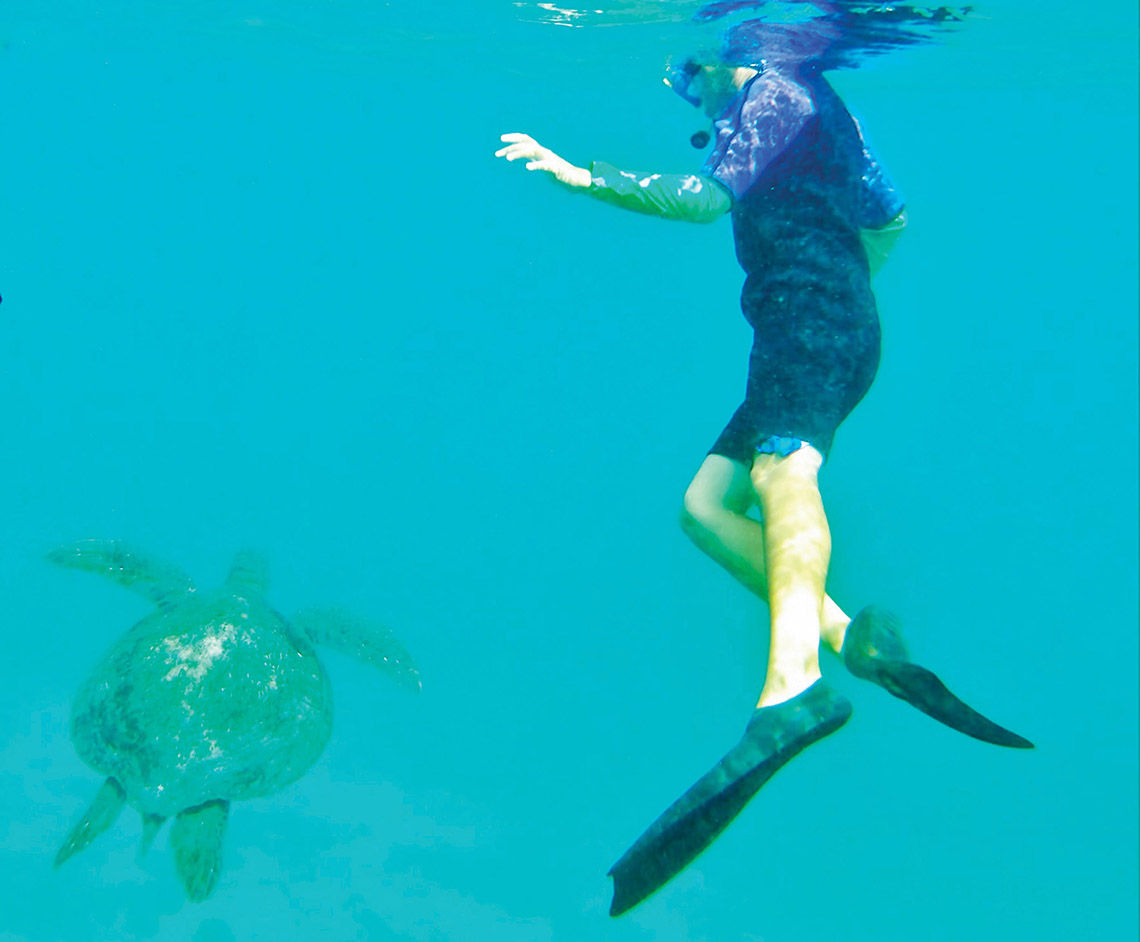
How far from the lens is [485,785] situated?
9.46m

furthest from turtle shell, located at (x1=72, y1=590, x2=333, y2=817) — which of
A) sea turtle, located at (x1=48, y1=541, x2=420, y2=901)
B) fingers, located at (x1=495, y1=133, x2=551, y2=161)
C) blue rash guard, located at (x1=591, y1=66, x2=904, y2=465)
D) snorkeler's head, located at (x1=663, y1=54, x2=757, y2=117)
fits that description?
snorkeler's head, located at (x1=663, y1=54, x2=757, y2=117)

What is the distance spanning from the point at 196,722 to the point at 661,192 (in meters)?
4.34

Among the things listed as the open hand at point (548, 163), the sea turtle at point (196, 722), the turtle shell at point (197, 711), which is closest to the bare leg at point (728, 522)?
the open hand at point (548, 163)

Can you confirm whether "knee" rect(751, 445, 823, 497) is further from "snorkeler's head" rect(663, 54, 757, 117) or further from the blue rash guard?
"snorkeler's head" rect(663, 54, 757, 117)

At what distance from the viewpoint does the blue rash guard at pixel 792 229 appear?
11.1 ft

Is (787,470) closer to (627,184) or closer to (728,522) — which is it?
(728,522)

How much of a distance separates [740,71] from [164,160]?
1939cm

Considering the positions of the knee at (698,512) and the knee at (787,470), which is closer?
the knee at (787,470)

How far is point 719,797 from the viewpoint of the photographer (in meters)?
2.47

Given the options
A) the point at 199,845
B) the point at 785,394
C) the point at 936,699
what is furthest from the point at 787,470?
the point at 199,845

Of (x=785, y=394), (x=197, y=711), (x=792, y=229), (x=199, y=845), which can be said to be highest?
(x=792, y=229)

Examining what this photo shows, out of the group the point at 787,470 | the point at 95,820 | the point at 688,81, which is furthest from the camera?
the point at 95,820

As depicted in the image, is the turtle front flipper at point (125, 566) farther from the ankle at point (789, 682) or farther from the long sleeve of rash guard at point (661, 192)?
the ankle at point (789, 682)

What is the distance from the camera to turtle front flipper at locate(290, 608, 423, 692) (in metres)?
5.98
